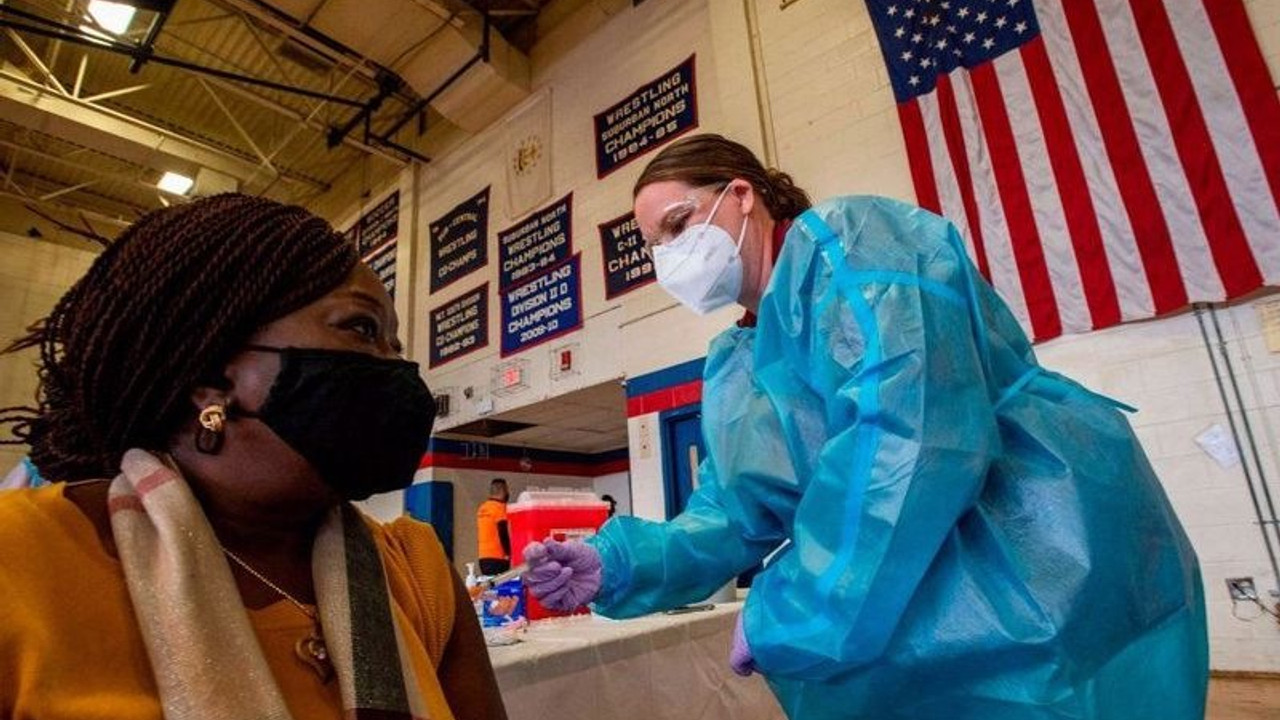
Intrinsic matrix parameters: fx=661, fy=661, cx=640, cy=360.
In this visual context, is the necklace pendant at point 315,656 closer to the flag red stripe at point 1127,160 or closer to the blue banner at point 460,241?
the flag red stripe at point 1127,160

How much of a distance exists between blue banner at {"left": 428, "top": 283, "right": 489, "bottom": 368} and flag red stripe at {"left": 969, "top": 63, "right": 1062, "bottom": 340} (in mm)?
4050

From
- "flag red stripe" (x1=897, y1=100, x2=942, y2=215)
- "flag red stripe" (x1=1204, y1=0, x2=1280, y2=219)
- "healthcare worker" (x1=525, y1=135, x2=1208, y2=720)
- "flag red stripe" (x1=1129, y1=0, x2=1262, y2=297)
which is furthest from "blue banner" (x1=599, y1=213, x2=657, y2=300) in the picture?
→ "healthcare worker" (x1=525, y1=135, x2=1208, y2=720)

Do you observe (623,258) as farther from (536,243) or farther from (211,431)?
(211,431)

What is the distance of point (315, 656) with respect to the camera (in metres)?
0.62

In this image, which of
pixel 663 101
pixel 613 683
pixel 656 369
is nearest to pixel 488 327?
pixel 656 369

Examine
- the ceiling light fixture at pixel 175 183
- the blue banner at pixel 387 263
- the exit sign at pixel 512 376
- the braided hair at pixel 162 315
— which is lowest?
the braided hair at pixel 162 315

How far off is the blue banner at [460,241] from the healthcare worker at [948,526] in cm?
538

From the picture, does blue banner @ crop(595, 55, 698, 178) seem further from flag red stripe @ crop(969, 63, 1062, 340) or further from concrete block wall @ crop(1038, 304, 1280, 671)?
concrete block wall @ crop(1038, 304, 1280, 671)

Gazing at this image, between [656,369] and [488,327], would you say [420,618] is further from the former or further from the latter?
[488,327]

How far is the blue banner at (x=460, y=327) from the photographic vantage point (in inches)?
230

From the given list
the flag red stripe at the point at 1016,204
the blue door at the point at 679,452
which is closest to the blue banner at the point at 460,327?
the blue door at the point at 679,452

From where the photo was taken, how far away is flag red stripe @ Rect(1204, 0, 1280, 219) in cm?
256

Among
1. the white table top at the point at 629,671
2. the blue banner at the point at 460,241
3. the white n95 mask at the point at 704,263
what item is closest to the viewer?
the white table top at the point at 629,671

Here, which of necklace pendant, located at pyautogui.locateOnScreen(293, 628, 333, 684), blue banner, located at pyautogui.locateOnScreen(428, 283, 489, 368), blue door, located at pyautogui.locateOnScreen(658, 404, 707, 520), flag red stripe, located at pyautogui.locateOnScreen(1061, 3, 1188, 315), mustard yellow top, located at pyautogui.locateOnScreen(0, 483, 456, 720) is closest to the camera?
mustard yellow top, located at pyautogui.locateOnScreen(0, 483, 456, 720)
